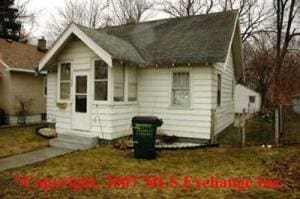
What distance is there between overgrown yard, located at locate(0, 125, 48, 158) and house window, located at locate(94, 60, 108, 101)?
290 cm

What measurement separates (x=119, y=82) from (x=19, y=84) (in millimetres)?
9029

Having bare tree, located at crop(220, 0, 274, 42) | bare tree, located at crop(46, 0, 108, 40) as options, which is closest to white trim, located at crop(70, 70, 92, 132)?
bare tree, located at crop(220, 0, 274, 42)

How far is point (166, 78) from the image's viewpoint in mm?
11375

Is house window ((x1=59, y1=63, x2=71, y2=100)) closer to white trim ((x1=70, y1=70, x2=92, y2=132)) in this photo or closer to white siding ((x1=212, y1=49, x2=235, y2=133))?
white trim ((x1=70, y1=70, x2=92, y2=132))

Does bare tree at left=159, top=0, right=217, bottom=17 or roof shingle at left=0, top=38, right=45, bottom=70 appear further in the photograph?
bare tree at left=159, top=0, right=217, bottom=17

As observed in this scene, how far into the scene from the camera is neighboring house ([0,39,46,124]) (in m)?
16.3

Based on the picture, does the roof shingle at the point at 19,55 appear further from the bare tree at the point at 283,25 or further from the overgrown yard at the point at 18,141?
the bare tree at the point at 283,25

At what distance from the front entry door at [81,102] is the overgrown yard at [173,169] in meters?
1.40

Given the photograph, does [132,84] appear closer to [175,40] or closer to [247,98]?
[175,40]

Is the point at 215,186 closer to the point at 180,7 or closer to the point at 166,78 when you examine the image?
the point at 166,78

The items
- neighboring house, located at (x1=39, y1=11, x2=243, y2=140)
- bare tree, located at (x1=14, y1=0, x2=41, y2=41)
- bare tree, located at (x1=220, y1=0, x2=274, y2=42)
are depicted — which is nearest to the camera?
neighboring house, located at (x1=39, y1=11, x2=243, y2=140)

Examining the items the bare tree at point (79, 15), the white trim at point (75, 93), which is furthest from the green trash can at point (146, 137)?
the bare tree at point (79, 15)

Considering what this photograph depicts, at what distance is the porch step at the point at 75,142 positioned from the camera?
398 inches

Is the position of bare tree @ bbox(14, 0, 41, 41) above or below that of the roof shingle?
above
